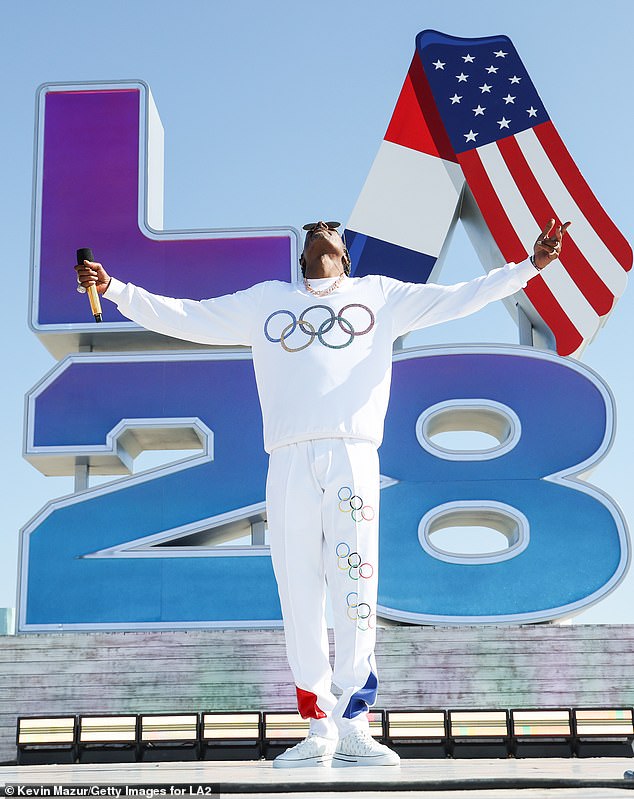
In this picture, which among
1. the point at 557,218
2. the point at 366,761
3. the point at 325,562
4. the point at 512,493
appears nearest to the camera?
the point at 366,761

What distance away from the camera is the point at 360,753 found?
3441 mm

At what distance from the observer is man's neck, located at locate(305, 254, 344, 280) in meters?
4.13

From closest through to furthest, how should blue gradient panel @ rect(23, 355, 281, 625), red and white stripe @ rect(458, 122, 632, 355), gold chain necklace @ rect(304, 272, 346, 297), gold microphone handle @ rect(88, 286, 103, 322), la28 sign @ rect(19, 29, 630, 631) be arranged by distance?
1. gold microphone handle @ rect(88, 286, 103, 322)
2. gold chain necklace @ rect(304, 272, 346, 297)
3. la28 sign @ rect(19, 29, 630, 631)
4. blue gradient panel @ rect(23, 355, 281, 625)
5. red and white stripe @ rect(458, 122, 632, 355)

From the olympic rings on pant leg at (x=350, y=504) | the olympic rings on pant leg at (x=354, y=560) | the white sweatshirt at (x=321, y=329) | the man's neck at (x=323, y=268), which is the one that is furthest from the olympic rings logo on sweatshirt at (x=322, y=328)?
the olympic rings on pant leg at (x=354, y=560)

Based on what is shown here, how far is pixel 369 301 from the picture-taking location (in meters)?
4.04

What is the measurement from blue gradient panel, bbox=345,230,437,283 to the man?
5938mm

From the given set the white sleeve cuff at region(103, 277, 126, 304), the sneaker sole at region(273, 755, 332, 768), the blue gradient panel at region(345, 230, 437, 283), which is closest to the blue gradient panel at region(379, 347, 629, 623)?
the blue gradient panel at region(345, 230, 437, 283)

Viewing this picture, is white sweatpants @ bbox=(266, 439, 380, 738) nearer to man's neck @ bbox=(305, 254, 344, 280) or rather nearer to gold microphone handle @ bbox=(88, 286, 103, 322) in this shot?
man's neck @ bbox=(305, 254, 344, 280)

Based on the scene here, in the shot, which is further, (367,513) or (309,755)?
(367,513)

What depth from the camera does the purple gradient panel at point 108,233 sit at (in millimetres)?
10039

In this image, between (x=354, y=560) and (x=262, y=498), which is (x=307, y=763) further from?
(x=262, y=498)

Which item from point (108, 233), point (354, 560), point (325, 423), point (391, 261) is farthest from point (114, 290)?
point (108, 233)

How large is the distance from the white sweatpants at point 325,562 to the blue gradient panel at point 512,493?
4617 mm

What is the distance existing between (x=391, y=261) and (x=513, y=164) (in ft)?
5.12
